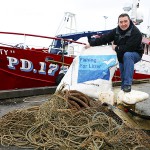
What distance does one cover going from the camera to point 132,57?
4887 millimetres

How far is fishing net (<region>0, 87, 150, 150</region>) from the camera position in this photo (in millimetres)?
3215

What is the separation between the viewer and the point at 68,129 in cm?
346

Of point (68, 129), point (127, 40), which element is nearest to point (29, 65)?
point (127, 40)

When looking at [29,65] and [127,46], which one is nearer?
[127,46]

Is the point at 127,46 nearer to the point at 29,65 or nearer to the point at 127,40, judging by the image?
the point at 127,40

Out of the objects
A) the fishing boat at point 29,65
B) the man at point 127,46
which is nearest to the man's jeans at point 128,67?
the man at point 127,46

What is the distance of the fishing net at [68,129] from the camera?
127 inches

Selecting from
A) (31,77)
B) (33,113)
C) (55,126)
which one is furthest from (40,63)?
(55,126)

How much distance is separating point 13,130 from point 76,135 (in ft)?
2.77

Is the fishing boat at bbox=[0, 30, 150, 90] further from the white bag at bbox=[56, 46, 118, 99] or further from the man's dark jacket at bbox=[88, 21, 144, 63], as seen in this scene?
the man's dark jacket at bbox=[88, 21, 144, 63]

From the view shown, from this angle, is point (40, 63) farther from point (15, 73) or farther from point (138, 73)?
point (138, 73)

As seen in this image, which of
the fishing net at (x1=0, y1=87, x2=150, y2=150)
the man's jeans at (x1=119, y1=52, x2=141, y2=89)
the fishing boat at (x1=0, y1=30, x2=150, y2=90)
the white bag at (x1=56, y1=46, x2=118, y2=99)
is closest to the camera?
the fishing net at (x1=0, y1=87, x2=150, y2=150)

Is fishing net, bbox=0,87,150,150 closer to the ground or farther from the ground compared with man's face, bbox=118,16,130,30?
closer to the ground

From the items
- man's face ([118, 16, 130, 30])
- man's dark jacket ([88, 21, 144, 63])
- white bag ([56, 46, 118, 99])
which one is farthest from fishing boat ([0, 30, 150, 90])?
man's face ([118, 16, 130, 30])
